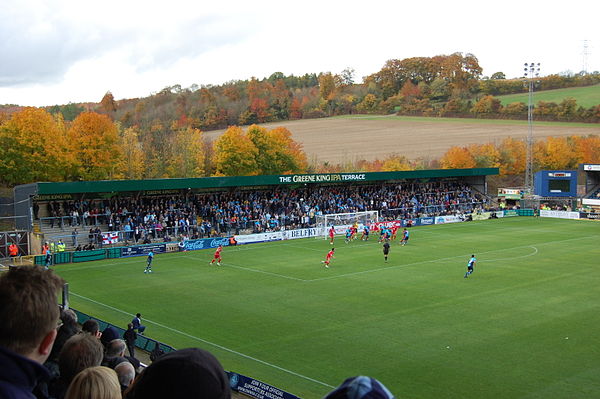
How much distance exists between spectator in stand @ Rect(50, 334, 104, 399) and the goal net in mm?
49808

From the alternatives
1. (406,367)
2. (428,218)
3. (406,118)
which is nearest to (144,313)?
(406,367)

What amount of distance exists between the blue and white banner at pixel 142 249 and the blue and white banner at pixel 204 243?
182 centimetres

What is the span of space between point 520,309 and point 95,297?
20814 mm

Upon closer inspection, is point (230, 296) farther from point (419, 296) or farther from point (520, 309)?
point (520, 309)

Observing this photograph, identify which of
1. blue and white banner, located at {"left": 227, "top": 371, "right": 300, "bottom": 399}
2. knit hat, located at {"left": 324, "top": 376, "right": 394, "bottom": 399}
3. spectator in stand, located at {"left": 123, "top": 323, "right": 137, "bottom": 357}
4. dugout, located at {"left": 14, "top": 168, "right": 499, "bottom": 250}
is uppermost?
knit hat, located at {"left": 324, "top": 376, "right": 394, "bottom": 399}

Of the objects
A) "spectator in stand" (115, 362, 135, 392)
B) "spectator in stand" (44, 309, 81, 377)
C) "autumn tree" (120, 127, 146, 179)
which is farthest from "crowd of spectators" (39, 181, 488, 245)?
"spectator in stand" (115, 362, 135, 392)

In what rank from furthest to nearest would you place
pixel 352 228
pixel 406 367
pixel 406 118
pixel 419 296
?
1. pixel 406 118
2. pixel 352 228
3. pixel 419 296
4. pixel 406 367

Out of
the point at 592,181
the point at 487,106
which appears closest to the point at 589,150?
the point at 487,106

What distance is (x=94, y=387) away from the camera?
4047mm

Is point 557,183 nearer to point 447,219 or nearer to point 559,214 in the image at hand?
point 559,214

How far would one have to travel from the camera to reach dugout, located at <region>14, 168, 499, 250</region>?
4597cm

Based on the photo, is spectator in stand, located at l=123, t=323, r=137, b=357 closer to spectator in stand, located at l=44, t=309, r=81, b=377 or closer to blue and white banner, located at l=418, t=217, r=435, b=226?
spectator in stand, located at l=44, t=309, r=81, b=377

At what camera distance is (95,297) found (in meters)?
30.6

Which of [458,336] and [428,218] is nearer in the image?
[458,336]
